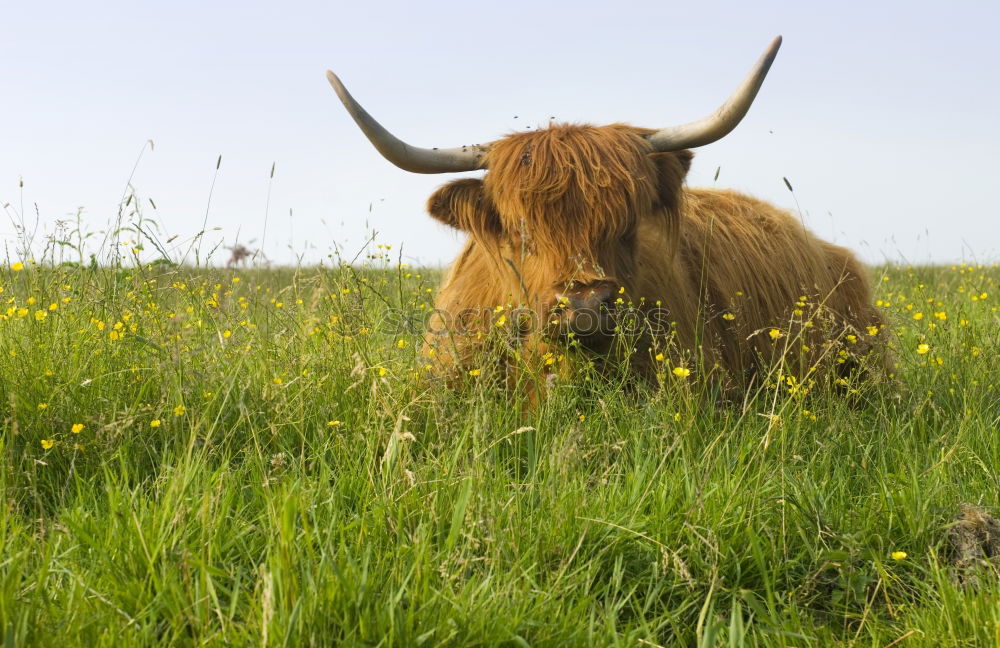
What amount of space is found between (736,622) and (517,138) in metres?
3.10

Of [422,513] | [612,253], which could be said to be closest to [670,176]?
[612,253]

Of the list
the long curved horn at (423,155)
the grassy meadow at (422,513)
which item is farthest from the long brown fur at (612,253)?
the grassy meadow at (422,513)

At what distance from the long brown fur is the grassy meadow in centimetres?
47

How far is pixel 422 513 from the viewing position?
8.49 feet

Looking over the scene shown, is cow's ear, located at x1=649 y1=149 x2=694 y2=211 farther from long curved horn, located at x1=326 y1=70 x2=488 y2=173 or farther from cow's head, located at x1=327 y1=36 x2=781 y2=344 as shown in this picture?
long curved horn, located at x1=326 y1=70 x2=488 y2=173

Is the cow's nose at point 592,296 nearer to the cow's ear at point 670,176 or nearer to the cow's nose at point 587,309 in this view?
the cow's nose at point 587,309

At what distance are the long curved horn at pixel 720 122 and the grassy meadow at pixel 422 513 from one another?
156 centimetres

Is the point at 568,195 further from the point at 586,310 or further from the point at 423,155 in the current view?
the point at 423,155

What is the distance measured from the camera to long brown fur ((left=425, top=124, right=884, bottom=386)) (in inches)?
168

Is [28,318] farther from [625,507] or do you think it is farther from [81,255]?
[625,507]

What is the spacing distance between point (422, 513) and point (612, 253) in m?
2.12

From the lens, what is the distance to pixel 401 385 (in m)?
3.64

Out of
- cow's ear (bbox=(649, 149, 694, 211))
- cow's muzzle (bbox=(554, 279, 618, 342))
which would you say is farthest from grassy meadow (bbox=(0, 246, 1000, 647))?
cow's ear (bbox=(649, 149, 694, 211))

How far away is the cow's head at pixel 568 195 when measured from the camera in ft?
13.5
